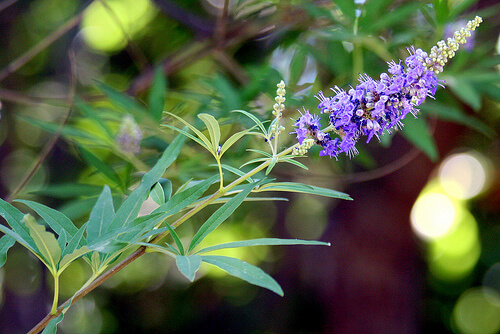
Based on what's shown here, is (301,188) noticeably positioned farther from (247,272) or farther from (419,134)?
(419,134)

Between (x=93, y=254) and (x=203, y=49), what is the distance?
5.37 ft

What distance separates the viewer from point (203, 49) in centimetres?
231

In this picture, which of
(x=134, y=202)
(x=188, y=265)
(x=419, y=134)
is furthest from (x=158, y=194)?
(x=419, y=134)

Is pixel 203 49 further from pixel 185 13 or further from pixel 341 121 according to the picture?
pixel 341 121

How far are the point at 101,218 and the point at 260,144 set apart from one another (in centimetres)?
111

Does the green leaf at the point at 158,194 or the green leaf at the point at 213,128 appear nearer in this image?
the green leaf at the point at 213,128

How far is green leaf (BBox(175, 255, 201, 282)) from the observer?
66 centimetres

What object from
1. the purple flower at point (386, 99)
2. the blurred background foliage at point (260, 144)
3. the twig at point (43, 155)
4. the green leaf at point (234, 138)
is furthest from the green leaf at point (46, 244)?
the twig at point (43, 155)

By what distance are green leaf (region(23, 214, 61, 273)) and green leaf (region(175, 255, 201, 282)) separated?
22 centimetres

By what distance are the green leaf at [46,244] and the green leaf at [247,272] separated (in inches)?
10.3

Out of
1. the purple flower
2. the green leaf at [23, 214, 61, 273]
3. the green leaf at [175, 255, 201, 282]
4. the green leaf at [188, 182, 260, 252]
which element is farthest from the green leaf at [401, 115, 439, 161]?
the green leaf at [23, 214, 61, 273]

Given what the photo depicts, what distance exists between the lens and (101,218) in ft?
3.17

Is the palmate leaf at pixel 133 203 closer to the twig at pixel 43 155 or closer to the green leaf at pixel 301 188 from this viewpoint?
the green leaf at pixel 301 188

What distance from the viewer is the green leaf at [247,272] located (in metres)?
0.67
